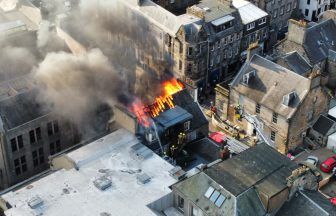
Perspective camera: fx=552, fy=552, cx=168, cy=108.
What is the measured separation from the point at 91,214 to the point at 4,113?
1831 cm

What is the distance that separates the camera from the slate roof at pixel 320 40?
8131 cm

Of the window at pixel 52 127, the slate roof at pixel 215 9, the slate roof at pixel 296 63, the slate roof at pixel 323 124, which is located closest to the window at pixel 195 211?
the window at pixel 52 127

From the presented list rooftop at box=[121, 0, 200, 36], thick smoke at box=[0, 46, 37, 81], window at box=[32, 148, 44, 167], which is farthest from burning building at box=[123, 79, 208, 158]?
rooftop at box=[121, 0, 200, 36]

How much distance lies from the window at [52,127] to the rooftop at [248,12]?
36713 millimetres

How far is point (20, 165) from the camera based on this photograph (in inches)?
2445

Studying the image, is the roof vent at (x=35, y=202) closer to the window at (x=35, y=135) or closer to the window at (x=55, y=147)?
the window at (x=35, y=135)

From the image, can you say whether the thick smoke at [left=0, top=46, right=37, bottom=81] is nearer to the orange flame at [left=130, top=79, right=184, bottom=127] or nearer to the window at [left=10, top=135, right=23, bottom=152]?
the window at [left=10, top=135, right=23, bottom=152]

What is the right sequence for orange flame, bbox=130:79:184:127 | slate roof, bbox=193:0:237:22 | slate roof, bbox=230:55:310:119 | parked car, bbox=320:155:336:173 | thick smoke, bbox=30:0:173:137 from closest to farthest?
orange flame, bbox=130:79:184:127, thick smoke, bbox=30:0:173:137, parked car, bbox=320:155:336:173, slate roof, bbox=230:55:310:119, slate roof, bbox=193:0:237:22

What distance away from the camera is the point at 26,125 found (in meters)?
60.2

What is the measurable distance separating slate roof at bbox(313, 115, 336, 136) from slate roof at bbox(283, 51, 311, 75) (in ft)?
28.9

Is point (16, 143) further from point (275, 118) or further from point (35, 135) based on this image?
point (275, 118)

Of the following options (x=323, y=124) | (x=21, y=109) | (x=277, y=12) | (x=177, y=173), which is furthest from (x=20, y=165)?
(x=277, y=12)

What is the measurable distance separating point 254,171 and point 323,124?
86.3 ft

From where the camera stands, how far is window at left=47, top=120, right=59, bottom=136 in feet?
205
